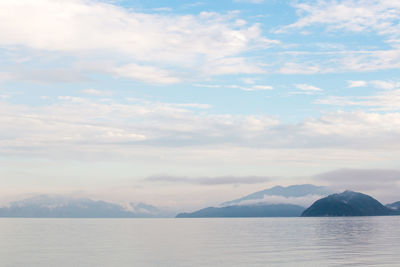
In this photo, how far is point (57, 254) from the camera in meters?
84.6

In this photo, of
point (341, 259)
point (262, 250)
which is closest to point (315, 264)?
point (341, 259)

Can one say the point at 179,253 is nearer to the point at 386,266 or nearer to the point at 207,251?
the point at 207,251

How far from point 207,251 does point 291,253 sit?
1630cm

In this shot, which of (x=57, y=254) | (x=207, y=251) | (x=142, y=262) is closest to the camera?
(x=142, y=262)

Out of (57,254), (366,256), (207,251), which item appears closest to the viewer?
(366,256)

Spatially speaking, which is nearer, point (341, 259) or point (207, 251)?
point (341, 259)

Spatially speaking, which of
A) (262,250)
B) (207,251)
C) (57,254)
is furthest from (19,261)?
(262,250)

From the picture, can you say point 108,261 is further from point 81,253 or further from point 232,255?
point 232,255

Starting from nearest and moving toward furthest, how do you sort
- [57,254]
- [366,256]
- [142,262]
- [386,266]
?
[386,266]
[142,262]
[366,256]
[57,254]

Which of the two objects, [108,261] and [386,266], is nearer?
[386,266]

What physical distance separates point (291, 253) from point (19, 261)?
1846 inches

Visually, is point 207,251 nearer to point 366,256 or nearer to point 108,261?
point 108,261

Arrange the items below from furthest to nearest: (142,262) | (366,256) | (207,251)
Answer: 1. (207,251)
2. (366,256)
3. (142,262)

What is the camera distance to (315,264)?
6850 cm
